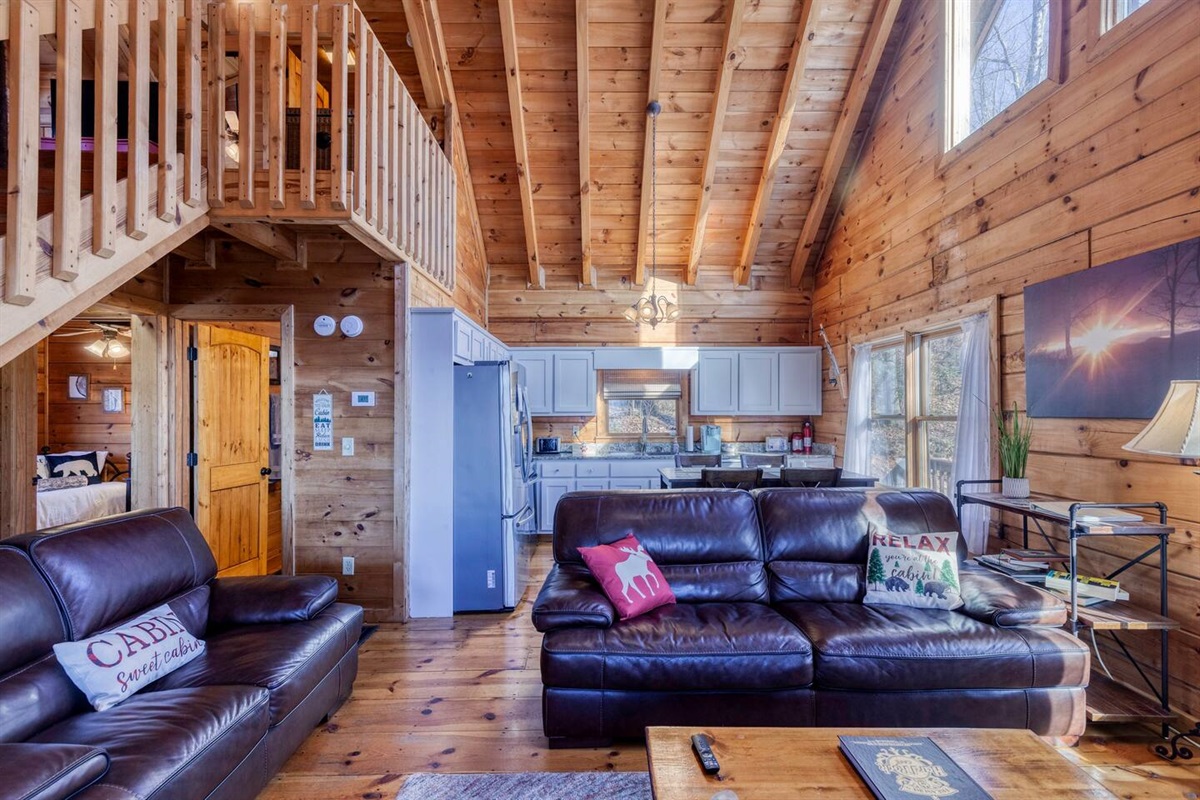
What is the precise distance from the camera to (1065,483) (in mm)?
3016

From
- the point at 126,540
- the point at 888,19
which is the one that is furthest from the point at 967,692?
the point at 888,19

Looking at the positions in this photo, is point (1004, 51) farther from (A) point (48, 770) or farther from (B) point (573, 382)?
(A) point (48, 770)

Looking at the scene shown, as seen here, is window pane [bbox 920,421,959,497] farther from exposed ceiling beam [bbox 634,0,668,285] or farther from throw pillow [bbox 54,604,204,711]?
throw pillow [bbox 54,604,204,711]

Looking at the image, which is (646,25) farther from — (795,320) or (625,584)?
(625,584)

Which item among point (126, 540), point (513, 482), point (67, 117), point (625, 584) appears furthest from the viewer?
point (513, 482)

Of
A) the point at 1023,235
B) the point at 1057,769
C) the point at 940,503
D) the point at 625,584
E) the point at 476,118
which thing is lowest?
the point at 1057,769

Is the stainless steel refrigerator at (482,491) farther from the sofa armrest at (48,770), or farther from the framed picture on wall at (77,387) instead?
the framed picture on wall at (77,387)

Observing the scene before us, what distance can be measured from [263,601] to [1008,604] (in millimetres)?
3307

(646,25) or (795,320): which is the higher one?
(646,25)

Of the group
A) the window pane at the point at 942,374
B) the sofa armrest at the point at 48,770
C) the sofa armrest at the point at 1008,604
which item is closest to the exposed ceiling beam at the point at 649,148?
the window pane at the point at 942,374

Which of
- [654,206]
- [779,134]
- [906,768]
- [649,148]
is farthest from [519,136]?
[906,768]

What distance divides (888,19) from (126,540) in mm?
5777

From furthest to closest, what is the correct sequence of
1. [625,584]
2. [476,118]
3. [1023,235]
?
1. [476,118]
2. [1023,235]
3. [625,584]

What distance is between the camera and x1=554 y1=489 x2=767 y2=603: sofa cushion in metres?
2.85
